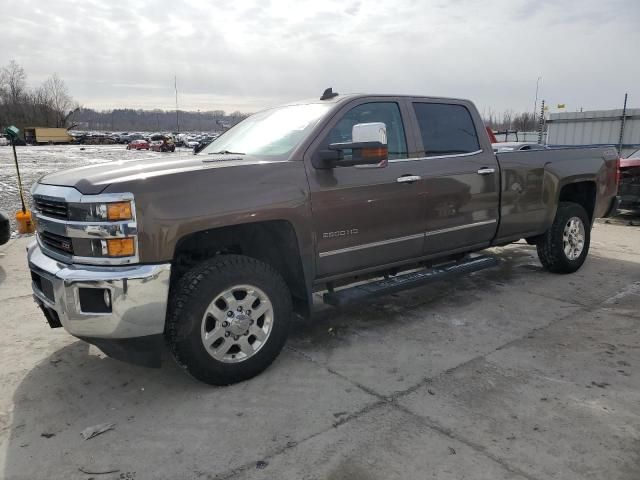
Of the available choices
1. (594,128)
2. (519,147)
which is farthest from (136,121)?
(519,147)

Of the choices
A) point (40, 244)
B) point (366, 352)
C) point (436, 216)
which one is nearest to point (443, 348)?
point (366, 352)

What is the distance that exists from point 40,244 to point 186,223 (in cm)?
122

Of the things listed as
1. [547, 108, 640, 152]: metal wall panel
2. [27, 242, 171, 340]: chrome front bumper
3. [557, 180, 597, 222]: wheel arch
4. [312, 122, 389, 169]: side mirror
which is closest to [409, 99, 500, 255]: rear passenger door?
[312, 122, 389, 169]: side mirror

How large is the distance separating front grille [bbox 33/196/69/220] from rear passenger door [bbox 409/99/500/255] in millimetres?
2731

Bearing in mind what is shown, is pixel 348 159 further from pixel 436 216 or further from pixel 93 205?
pixel 93 205

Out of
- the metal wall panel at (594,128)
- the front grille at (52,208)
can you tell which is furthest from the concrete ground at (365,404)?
the metal wall panel at (594,128)

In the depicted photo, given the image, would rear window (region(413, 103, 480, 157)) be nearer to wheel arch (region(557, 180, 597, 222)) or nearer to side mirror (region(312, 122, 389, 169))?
side mirror (region(312, 122, 389, 169))

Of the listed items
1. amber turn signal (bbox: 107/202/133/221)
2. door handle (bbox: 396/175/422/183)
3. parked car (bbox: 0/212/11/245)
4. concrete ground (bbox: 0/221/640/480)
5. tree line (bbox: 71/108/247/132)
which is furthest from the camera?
tree line (bbox: 71/108/247/132)

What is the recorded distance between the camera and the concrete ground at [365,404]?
2586 mm

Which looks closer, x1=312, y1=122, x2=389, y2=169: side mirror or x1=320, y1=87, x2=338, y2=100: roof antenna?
x1=312, y1=122, x2=389, y2=169: side mirror

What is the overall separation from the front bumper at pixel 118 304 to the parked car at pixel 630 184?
9441mm

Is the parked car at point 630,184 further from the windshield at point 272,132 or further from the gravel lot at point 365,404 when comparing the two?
the windshield at point 272,132

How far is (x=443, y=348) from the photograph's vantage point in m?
3.97

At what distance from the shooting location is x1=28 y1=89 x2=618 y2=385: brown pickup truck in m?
2.93
